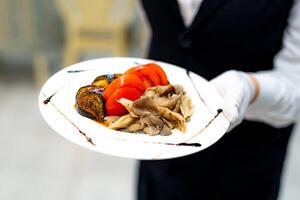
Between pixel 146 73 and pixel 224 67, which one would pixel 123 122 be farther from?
pixel 224 67

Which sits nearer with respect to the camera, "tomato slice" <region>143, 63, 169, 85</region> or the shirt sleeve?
"tomato slice" <region>143, 63, 169, 85</region>

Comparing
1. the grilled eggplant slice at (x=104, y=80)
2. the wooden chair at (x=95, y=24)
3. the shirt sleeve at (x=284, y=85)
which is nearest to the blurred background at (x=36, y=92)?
the wooden chair at (x=95, y=24)

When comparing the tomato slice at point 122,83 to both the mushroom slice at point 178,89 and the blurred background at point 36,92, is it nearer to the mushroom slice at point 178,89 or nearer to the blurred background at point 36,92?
the mushroom slice at point 178,89

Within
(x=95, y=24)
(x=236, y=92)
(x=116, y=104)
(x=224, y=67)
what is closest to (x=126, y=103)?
(x=116, y=104)

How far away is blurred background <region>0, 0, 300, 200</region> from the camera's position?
1.65 meters

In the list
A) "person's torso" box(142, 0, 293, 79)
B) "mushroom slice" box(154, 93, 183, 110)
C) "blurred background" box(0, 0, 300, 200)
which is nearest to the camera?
"mushroom slice" box(154, 93, 183, 110)

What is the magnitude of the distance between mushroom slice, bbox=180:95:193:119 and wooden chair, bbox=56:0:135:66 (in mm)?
1264

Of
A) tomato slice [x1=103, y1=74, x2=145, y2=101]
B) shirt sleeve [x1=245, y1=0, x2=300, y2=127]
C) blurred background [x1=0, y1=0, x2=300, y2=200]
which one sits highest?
tomato slice [x1=103, y1=74, x2=145, y2=101]

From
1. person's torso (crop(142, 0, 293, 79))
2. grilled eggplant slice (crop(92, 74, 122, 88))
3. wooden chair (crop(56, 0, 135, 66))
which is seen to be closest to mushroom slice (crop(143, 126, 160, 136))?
grilled eggplant slice (crop(92, 74, 122, 88))

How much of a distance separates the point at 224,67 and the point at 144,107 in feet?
0.88

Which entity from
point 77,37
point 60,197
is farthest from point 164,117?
point 77,37

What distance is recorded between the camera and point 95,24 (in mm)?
1936

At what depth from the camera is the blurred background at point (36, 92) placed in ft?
5.40

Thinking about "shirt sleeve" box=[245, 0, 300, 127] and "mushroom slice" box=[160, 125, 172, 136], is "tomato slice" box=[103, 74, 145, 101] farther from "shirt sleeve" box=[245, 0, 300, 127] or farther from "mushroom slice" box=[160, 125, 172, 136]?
"shirt sleeve" box=[245, 0, 300, 127]
